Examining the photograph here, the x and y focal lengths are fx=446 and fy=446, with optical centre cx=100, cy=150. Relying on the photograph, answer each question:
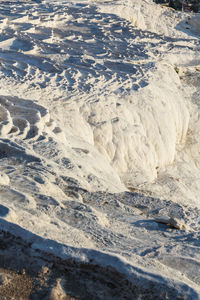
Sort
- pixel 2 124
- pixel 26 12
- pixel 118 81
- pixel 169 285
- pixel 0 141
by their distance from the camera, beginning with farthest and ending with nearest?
pixel 26 12
pixel 118 81
pixel 2 124
pixel 0 141
pixel 169 285

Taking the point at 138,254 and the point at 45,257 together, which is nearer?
the point at 45,257

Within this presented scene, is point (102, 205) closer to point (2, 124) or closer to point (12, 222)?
point (12, 222)

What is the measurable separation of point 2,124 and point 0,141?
794 mm

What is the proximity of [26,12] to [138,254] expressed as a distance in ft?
49.1

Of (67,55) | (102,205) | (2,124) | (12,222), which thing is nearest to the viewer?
(12,222)

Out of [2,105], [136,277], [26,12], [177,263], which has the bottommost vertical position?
[26,12]

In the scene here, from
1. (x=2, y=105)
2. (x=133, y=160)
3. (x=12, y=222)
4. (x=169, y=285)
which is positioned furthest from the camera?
(x=133, y=160)

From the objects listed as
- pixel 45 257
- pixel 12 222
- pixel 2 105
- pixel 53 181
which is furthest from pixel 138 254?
pixel 2 105

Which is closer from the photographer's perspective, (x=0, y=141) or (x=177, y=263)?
(x=177, y=263)

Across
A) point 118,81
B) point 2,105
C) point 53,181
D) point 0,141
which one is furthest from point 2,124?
point 118,81

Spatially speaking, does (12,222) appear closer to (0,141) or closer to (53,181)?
(53,181)

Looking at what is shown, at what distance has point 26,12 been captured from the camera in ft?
54.8

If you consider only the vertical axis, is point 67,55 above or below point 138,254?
below

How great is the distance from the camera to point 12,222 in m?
3.20
